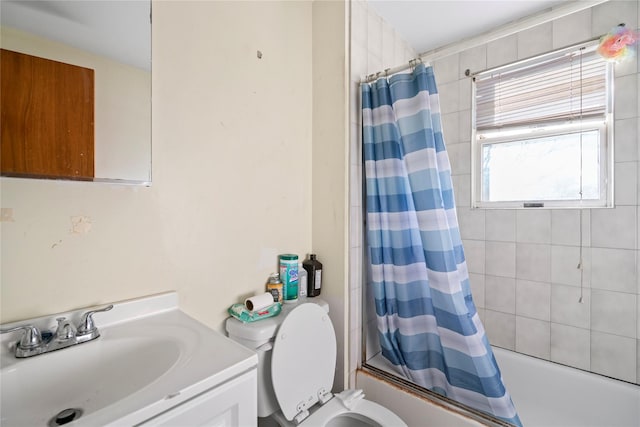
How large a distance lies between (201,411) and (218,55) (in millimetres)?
1150

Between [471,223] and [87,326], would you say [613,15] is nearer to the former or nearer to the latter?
[471,223]

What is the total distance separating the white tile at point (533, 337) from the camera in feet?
5.54

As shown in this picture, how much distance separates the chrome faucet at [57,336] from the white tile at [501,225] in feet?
6.85

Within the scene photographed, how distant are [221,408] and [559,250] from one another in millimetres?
1949

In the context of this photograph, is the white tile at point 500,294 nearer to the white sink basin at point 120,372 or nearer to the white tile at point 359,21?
the white tile at point 359,21

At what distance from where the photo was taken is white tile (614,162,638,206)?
1432 millimetres

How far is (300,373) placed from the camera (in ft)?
3.59

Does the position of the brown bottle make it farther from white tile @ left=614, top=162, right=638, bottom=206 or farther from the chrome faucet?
white tile @ left=614, top=162, right=638, bottom=206

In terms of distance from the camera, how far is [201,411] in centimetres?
57

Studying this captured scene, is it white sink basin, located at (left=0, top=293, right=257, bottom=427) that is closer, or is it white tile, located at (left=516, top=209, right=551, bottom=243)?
white sink basin, located at (left=0, top=293, right=257, bottom=427)

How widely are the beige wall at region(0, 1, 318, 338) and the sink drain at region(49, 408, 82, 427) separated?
0.26 m

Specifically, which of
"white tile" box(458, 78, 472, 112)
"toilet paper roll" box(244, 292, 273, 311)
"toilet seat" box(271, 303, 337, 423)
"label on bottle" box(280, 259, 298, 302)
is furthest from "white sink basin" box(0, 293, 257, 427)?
"white tile" box(458, 78, 472, 112)

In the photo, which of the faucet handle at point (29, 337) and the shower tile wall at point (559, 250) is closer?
the faucet handle at point (29, 337)

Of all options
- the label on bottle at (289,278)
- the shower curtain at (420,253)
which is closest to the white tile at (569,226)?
the shower curtain at (420,253)
